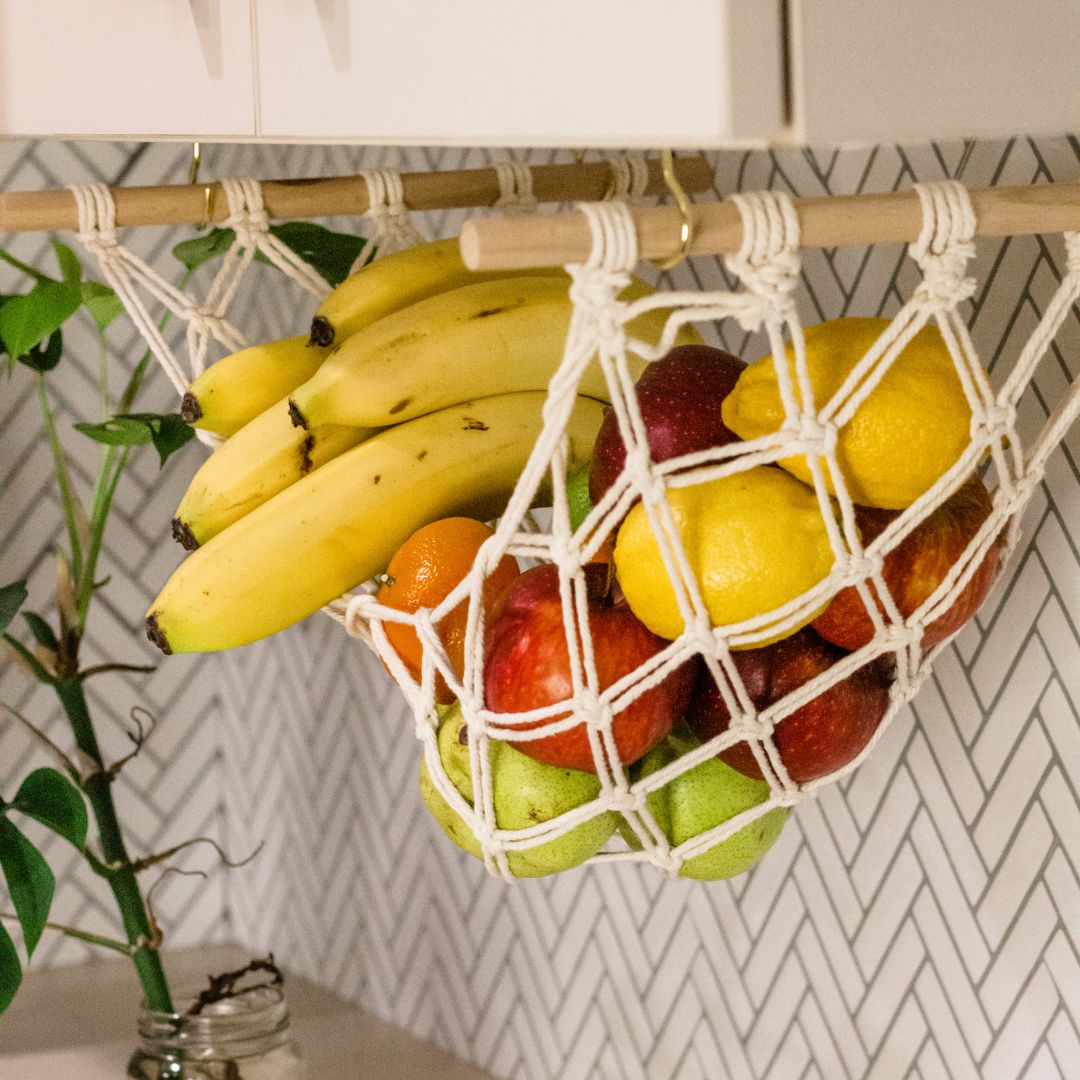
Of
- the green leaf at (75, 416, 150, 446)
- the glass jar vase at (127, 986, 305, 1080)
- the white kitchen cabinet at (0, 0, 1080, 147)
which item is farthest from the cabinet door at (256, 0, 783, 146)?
the glass jar vase at (127, 986, 305, 1080)

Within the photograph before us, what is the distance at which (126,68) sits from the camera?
0.77 meters

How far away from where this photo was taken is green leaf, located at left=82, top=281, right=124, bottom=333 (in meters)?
1.09

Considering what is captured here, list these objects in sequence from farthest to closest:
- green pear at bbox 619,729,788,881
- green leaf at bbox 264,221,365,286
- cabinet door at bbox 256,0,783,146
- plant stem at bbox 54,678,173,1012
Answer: plant stem at bbox 54,678,173,1012 → green leaf at bbox 264,221,365,286 → green pear at bbox 619,729,788,881 → cabinet door at bbox 256,0,783,146

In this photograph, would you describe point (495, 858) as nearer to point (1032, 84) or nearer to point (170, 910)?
point (1032, 84)

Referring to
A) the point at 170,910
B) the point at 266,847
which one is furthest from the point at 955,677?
the point at 170,910

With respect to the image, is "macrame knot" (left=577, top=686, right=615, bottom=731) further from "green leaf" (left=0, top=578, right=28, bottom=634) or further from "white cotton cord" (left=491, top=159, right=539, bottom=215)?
"green leaf" (left=0, top=578, right=28, bottom=634)

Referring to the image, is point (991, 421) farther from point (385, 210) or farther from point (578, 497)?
point (385, 210)

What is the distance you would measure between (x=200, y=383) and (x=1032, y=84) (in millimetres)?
460

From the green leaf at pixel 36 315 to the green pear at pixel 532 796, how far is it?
0.49 meters

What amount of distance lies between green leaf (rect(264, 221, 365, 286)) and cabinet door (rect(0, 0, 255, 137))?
19 centimetres

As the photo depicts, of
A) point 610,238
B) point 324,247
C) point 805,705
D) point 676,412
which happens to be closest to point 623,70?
point 610,238

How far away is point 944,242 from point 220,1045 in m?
0.96

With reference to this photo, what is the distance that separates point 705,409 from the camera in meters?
0.60

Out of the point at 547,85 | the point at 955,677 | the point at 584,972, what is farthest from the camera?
the point at 584,972
